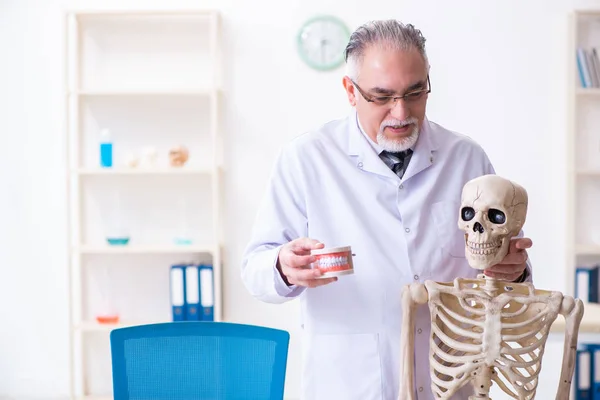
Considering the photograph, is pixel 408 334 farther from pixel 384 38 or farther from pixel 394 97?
pixel 384 38

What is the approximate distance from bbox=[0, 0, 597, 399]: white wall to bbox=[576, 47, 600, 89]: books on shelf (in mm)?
78

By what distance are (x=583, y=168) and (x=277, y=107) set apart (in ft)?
5.13

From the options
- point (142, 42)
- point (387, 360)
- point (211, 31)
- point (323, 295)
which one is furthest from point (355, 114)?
point (142, 42)

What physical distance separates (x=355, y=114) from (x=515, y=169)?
2258 millimetres

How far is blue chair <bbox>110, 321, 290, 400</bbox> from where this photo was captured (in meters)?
1.60

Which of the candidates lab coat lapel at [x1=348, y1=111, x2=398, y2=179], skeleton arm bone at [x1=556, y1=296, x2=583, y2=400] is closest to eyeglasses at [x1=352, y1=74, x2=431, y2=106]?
lab coat lapel at [x1=348, y1=111, x2=398, y2=179]

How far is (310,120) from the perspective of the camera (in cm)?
380

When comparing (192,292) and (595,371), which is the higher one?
(192,292)

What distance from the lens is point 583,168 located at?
372cm

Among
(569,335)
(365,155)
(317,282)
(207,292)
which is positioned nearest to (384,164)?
(365,155)

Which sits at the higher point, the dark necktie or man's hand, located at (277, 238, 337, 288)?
the dark necktie

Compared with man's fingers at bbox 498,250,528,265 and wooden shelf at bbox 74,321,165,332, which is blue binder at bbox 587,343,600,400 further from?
man's fingers at bbox 498,250,528,265

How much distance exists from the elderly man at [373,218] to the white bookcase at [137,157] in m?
2.09

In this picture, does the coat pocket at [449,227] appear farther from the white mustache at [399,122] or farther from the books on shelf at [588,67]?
the books on shelf at [588,67]
